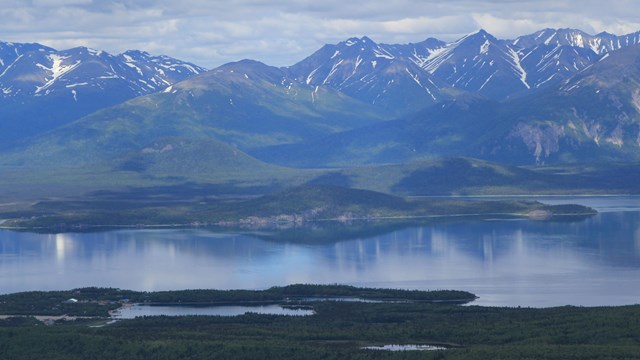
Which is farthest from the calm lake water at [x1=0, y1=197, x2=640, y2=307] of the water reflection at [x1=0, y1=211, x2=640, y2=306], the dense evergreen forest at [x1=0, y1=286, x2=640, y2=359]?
the dense evergreen forest at [x1=0, y1=286, x2=640, y2=359]

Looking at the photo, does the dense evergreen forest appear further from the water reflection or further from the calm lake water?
the calm lake water

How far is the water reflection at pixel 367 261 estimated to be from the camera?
447 feet

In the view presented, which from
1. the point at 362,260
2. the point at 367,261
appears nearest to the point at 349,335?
the point at 367,261

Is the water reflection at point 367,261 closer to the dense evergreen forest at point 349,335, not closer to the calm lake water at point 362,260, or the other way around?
the calm lake water at point 362,260

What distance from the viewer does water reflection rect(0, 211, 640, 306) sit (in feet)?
447

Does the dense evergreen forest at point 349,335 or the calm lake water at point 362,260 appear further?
the calm lake water at point 362,260

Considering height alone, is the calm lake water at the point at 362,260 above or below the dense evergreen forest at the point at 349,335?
above

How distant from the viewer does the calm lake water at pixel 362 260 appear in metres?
136

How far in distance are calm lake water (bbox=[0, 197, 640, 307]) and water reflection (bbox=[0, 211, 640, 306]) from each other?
107 mm

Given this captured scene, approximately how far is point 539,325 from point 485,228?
9361 centimetres

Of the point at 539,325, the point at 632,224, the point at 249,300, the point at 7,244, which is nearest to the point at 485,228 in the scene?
the point at 632,224

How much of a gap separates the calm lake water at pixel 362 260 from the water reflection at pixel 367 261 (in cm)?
11

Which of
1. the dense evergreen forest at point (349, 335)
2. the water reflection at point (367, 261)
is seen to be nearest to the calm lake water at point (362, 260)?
the water reflection at point (367, 261)

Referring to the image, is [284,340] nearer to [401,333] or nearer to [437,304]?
[401,333]
